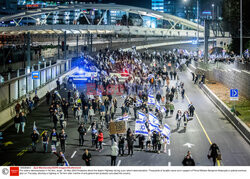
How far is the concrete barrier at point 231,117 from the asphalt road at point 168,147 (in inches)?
13.5

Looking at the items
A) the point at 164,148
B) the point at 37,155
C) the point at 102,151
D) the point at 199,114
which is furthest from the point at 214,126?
the point at 37,155

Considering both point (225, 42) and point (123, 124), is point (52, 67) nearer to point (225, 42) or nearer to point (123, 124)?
point (123, 124)

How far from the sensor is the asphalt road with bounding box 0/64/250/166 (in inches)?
830

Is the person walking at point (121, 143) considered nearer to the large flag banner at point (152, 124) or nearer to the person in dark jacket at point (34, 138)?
the large flag banner at point (152, 124)

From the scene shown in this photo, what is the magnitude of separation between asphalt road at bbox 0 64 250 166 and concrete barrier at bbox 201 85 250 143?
343 millimetres

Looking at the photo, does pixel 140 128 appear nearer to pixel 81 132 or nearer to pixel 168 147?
pixel 168 147

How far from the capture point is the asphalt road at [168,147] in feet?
69.2

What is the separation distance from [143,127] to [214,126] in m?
9.66

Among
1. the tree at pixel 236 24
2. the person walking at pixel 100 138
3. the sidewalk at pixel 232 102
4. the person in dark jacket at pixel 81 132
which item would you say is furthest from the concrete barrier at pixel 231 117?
the tree at pixel 236 24

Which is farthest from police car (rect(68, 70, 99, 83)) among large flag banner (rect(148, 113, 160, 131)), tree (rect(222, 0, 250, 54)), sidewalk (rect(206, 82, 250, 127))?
large flag banner (rect(148, 113, 160, 131))

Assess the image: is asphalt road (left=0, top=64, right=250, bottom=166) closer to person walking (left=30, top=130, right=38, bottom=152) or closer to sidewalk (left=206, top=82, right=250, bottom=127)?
person walking (left=30, top=130, right=38, bottom=152)

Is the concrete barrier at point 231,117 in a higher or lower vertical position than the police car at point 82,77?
lower

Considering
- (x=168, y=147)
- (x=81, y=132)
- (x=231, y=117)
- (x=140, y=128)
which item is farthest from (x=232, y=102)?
(x=81, y=132)

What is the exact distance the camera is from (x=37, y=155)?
22.4 metres
